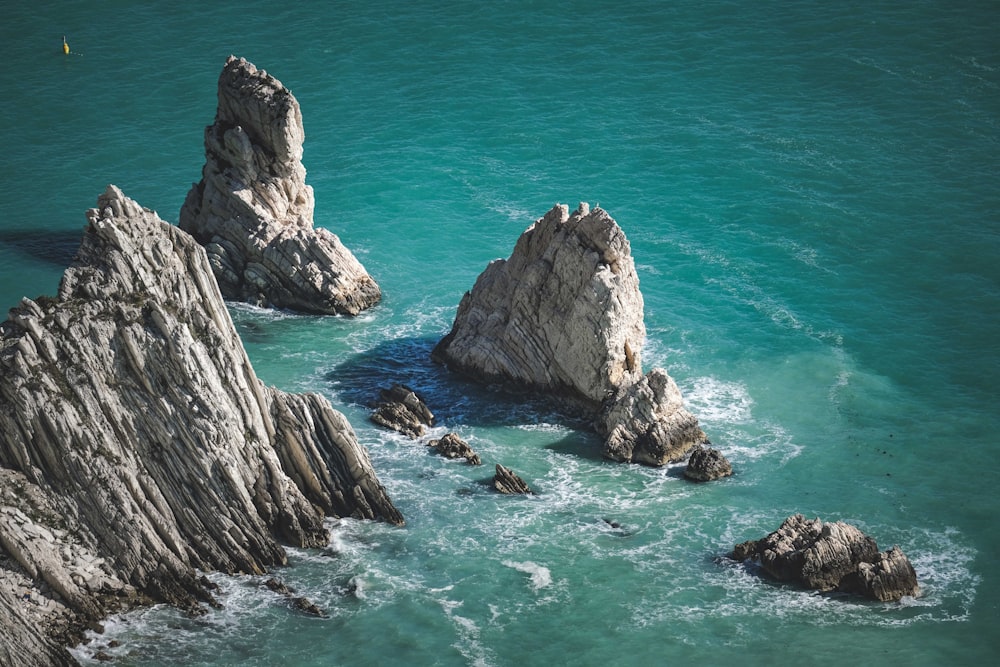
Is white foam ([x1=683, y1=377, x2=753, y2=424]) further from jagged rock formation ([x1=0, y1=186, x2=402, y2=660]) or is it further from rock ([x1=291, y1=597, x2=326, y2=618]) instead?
rock ([x1=291, y1=597, x2=326, y2=618])

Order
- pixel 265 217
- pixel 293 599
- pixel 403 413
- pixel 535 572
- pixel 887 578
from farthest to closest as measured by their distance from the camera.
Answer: pixel 265 217, pixel 403 413, pixel 535 572, pixel 887 578, pixel 293 599

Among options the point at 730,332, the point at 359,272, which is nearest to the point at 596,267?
the point at 730,332

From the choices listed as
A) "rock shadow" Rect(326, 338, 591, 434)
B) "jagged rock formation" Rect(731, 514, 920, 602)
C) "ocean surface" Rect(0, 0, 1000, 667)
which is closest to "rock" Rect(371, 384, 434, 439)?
"ocean surface" Rect(0, 0, 1000, 667)

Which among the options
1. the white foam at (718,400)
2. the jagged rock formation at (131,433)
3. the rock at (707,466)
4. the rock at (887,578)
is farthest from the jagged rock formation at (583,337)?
the jagged rock formation at (131,433)

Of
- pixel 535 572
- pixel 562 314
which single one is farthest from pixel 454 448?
pixel 535 572

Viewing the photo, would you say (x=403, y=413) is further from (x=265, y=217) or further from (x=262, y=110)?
(x=262, y=110)

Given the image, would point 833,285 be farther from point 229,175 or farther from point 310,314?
point 229,175

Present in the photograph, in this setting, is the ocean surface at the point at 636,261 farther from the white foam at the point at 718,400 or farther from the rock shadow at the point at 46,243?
the rock shadow at the point at 46,243
